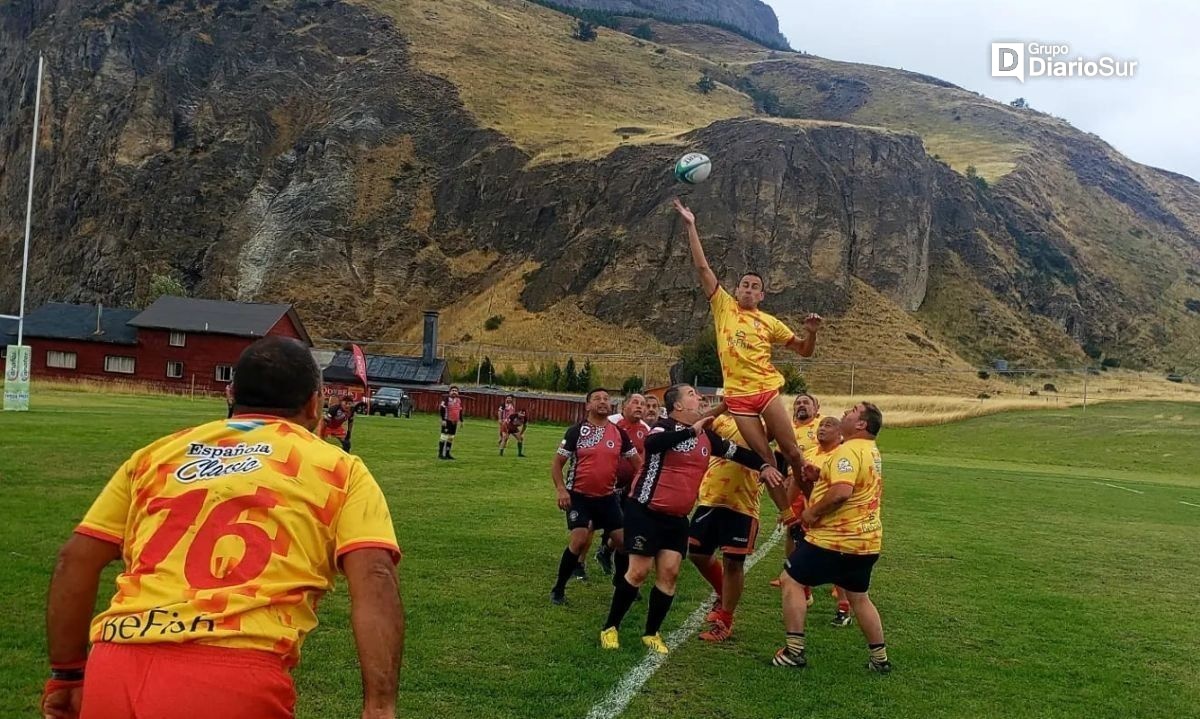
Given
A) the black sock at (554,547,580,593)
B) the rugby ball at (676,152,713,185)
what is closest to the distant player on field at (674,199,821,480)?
the black sock at (554,547,580,593)

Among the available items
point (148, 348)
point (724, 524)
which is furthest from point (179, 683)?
point (148, 348)

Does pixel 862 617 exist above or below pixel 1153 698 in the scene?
above

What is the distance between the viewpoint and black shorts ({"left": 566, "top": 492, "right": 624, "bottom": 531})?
8.69m

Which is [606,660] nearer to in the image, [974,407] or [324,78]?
[974,407]

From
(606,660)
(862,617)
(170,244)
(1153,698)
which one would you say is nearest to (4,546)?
(606,660)

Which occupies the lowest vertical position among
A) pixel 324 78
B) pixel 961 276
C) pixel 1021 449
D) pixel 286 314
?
pixel 1021 449

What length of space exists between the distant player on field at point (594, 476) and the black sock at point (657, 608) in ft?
4.82

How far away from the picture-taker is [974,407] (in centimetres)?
5400

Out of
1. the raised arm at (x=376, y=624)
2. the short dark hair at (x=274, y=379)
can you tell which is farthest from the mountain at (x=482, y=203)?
the raised arm at (x=376, y=624)

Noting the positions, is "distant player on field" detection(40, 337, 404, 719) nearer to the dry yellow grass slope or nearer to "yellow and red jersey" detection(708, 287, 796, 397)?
"yellow and red jersey" detection(708, 287, 796, 397)

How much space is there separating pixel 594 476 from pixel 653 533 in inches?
64.8

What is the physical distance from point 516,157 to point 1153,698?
8207 cm

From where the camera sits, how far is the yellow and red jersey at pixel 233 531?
2598 millimetres

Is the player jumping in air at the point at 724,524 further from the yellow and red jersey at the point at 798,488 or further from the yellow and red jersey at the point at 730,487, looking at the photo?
the yellow and red jersey at the point at 798,488
